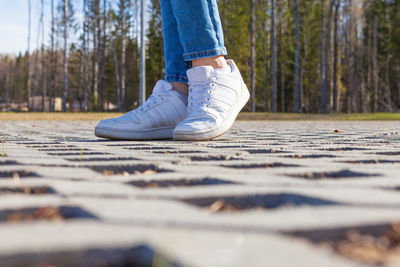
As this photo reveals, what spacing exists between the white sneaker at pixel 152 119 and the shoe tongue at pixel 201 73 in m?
0.29

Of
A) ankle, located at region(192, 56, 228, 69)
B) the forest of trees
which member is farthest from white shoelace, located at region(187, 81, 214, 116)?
the forest of trees

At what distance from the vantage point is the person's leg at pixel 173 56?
10.2ft

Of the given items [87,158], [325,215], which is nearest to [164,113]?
[87,158]

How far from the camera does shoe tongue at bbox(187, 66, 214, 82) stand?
2.72 m

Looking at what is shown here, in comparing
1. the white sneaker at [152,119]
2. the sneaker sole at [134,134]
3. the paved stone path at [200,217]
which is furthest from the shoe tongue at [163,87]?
the paved stone path at [200,217]

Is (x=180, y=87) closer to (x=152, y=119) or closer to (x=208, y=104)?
(x=152, y=119)

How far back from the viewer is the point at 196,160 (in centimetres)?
180

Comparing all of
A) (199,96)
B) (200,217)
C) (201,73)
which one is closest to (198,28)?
(201,73)

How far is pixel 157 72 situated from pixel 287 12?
11.0 m

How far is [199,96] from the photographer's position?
2.76 m

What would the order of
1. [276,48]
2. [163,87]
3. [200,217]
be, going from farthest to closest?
1. [276,48]
2. [163,87]
3. [200,217]

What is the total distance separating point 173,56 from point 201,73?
18.4 inches

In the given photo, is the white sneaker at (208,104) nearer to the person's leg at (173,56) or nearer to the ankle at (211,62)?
the ankle at (211,62)

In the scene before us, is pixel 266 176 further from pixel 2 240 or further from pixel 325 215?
pixel 2 240
